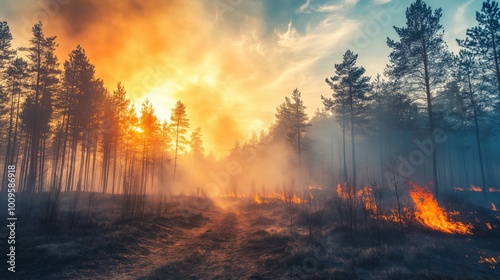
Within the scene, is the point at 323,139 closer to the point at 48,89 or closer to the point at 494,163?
the point at 494,163

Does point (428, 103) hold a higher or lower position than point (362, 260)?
higher

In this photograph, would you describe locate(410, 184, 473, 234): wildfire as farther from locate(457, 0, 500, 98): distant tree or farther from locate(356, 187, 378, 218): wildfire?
locate(457, 0, 500, 98): distant tree

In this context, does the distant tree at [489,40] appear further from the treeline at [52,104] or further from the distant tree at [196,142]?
the distant tree at [196,142]

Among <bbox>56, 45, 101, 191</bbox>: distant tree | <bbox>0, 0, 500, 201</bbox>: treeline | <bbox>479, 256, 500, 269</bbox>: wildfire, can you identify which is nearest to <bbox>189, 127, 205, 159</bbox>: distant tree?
<bbox>0, 0, 500, 201</bbox>: treeline

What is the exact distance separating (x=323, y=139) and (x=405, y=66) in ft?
139

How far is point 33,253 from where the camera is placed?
7781 mm

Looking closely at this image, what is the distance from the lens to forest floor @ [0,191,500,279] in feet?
23.4

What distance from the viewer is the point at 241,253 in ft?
32.8

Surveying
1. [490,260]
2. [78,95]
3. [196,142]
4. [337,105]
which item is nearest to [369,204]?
[490,260]

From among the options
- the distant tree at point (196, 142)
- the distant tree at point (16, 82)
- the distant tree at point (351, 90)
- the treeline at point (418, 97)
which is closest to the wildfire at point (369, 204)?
the treeline at point (418, 97)

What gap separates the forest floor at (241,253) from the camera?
714 cm

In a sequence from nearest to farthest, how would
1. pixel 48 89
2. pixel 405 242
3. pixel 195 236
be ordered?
pixel 405 242, pixel 195 236, pixel 48 89

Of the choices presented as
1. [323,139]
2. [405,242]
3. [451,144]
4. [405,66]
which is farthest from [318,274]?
[451,144]

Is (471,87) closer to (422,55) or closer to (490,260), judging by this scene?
(422,55)
